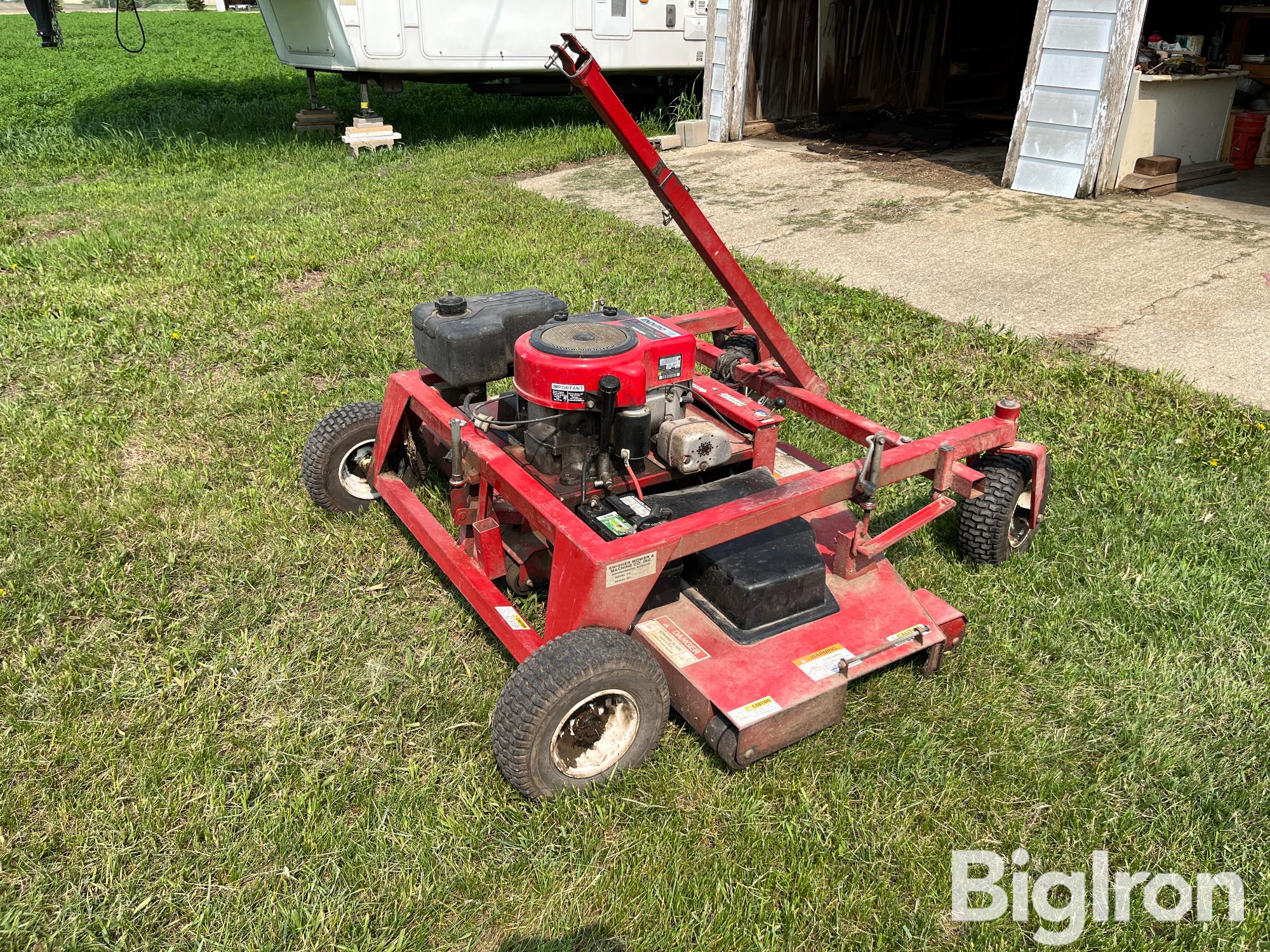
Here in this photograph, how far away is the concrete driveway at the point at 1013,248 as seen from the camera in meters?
5.62

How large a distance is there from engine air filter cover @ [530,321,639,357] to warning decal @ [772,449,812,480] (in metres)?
1.02

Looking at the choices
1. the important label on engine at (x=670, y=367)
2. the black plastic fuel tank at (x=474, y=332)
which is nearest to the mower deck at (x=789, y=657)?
the important label on engine at (x=670, y=367)

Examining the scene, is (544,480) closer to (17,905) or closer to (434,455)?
(434,455)

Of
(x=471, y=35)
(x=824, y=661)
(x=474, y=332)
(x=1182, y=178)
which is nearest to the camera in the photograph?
(x=824, y=661)

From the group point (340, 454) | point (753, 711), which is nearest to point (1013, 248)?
point (340, 454)

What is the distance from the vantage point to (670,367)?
3318mm

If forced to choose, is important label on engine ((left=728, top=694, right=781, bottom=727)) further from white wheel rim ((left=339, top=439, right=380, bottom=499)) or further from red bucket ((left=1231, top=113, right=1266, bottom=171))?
red bucket ((left=1231, top=113, right=1266, bottom=171))

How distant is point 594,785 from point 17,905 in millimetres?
1498

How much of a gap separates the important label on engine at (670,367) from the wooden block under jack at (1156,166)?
7019 mm

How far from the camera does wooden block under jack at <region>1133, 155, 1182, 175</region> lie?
8375 mm

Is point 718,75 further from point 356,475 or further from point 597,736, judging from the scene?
point 597,736

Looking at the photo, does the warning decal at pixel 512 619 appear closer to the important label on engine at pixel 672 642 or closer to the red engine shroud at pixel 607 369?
the important label on engine at pixel 672 642

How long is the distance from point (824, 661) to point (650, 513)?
72 centimetres

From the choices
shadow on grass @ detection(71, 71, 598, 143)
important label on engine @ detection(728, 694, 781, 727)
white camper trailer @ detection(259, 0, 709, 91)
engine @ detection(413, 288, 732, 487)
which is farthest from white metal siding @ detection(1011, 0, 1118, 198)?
important label on engine @ detection(728, 694, 781, 727)
